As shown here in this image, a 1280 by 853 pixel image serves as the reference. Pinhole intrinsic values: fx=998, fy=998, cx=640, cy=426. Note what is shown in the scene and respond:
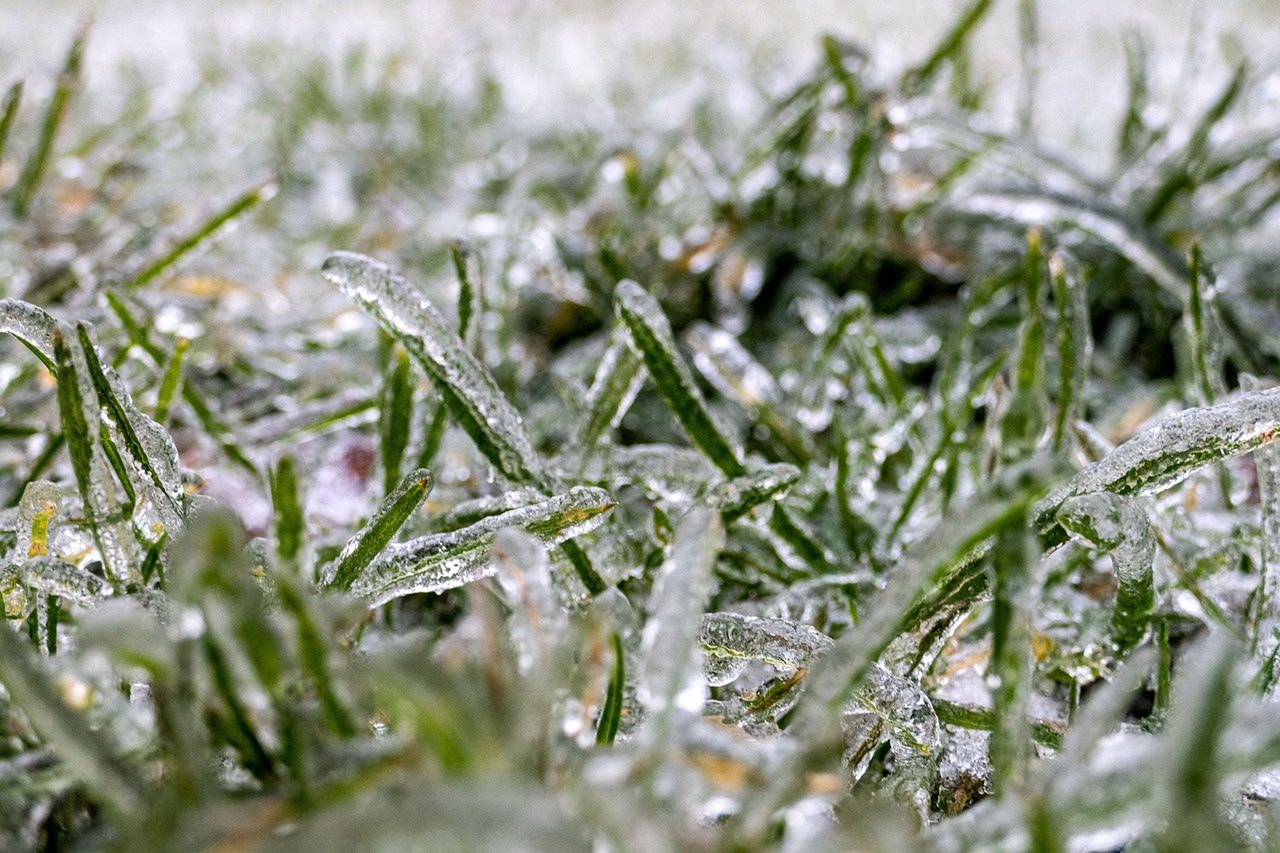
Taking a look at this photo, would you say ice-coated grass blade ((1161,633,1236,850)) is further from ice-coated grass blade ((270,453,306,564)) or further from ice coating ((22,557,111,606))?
ice coating ((22,557,111,606))

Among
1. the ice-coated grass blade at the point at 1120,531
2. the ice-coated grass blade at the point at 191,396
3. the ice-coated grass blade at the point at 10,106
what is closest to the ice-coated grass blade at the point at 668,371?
the ice-coated grass blade at the point at 1120,531

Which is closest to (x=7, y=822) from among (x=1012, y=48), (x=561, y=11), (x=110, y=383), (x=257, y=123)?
(x=110, y=383)

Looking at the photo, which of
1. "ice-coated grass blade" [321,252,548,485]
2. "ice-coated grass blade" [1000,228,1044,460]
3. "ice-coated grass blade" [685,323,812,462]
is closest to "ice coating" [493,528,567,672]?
"ice-coated grass blade" [321,252,548,485]

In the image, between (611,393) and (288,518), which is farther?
(611,393)

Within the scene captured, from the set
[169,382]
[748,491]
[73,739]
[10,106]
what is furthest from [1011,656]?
[10,106]

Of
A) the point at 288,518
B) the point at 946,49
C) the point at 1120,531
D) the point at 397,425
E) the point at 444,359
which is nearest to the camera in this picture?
the point at 288,518

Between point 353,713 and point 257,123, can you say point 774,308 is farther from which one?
point 257,123

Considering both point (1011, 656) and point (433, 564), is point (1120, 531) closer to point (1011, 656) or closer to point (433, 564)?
point (1011, 656)

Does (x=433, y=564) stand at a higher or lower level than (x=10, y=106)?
lower
